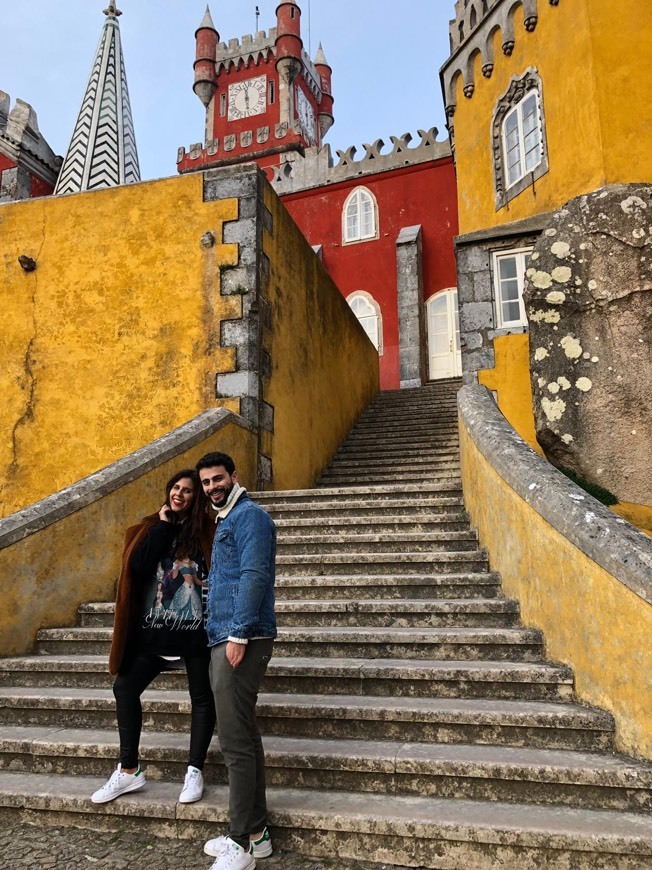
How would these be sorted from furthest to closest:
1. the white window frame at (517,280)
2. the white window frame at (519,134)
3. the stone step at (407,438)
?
the white window frame at (519,134)
the stone step at (407,438)
the white window frame at (517,280)

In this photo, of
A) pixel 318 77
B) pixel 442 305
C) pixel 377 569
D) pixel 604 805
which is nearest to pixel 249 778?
pixel 604 805

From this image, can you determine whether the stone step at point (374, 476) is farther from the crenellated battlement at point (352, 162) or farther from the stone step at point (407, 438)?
the crenellated battlement at point (352, 162)

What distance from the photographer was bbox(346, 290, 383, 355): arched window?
53.8 ft

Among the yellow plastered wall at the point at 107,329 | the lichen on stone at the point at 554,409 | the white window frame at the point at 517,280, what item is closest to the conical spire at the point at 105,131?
the yellow plastered wall at the point at 107,329

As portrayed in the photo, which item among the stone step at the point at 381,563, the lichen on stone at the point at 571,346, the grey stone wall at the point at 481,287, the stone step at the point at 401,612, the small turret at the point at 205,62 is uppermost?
the small turret at the point at 205,62

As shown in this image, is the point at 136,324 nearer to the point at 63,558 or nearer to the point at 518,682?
the point at 63,558

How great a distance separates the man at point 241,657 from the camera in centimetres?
233

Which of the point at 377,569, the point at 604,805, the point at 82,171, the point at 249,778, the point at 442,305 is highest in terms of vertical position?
the point at 82,171

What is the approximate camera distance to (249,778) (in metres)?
2.34

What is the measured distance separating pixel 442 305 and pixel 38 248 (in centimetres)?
1091

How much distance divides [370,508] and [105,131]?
53.8 ft

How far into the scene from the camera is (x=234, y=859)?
2.27 meters

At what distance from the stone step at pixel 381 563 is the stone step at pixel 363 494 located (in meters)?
1.05

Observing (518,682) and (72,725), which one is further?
(72,725)
